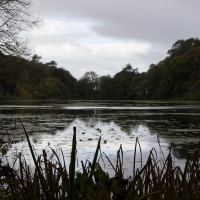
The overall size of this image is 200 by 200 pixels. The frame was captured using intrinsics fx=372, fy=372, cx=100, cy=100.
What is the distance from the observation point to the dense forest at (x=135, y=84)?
6500 cm

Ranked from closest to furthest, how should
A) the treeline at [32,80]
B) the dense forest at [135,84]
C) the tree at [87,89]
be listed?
the treeline at [32,80], the dense forest at [135,84], the tree at [87,89]

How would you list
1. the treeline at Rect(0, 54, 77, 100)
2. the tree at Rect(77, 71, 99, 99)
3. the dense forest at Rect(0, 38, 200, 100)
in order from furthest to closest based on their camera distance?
the tree at Rect(77, 71, 99, 99)
the dense forest at Rect(0, 38, 200, 100)
the treeline at Rect(0, 54, 77, 100)

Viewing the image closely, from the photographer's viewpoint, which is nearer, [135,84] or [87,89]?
[135,84]

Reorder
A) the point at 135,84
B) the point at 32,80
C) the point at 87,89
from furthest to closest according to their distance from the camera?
1. the point at 87,89
2. the point at 135,84
3. the point at 32,80

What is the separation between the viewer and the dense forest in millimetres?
65000

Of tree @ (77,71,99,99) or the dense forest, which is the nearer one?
the dense forest

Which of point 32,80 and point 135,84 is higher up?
point 135,84

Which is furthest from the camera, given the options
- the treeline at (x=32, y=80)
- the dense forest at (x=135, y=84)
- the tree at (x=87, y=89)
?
the tree at (x=87, y=89)

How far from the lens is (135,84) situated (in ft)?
294

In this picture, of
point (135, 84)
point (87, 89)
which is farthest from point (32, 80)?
point (87, 89)

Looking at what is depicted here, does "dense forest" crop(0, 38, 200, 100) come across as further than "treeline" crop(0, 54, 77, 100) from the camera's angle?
Yes

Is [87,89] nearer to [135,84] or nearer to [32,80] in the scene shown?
[135,84]

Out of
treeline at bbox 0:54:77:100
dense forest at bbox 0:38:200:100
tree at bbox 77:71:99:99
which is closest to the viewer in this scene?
treeline at bbox 0:54:77:100

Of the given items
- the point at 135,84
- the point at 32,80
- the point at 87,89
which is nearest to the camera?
the point at 32,80
